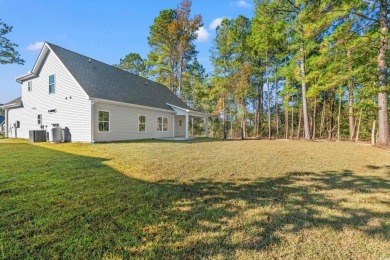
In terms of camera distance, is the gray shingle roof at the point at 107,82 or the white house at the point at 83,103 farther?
the gray shingle roof at the point at 107,82

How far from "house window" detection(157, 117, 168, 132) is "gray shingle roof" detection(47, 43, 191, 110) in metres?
0.98

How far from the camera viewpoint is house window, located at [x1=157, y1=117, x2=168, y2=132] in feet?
53.3

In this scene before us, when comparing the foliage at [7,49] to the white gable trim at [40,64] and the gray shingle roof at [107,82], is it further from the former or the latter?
the gray shingle roof at [107,82]

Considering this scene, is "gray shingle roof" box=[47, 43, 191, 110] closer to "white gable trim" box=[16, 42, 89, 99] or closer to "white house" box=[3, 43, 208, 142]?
"white house" box=[3, 43, 208, 142]

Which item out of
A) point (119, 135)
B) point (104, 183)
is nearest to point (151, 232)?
point (104, 183)

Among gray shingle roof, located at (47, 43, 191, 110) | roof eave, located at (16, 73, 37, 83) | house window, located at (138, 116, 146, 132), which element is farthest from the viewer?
house window, located at (138, 116, 146, 132)

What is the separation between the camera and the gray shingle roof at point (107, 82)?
11.9m

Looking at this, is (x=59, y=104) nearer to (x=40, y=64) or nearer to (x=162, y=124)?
(x=40, y=64)

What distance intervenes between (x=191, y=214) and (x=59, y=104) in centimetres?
1288

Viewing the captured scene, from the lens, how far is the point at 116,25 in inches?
601

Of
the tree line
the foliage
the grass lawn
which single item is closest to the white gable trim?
the foliage

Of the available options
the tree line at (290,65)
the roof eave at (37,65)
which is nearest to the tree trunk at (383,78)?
the tree line at (290,65)

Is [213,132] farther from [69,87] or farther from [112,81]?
[69,87]

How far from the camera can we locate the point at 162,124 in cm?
1670
